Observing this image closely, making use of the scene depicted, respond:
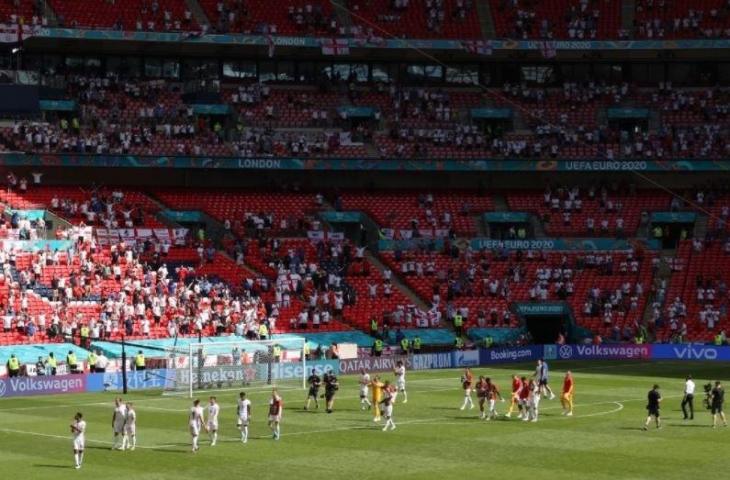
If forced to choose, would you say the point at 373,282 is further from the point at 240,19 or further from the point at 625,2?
the point at 625,2

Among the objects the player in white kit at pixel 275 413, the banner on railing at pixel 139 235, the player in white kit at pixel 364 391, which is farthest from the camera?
the banner on railing at pixel 139 235

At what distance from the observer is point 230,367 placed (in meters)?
A: 61.2

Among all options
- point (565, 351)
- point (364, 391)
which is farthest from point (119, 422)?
point (565, 351)

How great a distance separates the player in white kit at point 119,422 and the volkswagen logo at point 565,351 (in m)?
38.4

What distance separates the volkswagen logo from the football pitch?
1587 centimetres

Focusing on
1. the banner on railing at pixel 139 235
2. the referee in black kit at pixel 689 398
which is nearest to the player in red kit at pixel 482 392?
the referee in black kit at pixel 689 398

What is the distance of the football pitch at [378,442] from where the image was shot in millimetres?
37812

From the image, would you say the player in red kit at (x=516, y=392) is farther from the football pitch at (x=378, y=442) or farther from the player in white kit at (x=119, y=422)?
the player in white kit at (x=119, y=422)

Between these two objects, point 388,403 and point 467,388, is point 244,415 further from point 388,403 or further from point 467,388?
point 467,388

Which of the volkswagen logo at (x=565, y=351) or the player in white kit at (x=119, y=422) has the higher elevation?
the volkswagen logo at (x=565, y=351)

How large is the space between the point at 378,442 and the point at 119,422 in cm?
827

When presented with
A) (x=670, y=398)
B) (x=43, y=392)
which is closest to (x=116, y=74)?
(x=43, y=392)

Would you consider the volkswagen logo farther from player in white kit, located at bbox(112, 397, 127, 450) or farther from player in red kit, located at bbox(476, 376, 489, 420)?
player in white kit, located at bbox(112, 397, 127, 450)

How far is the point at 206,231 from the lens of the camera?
82188 millimetres
